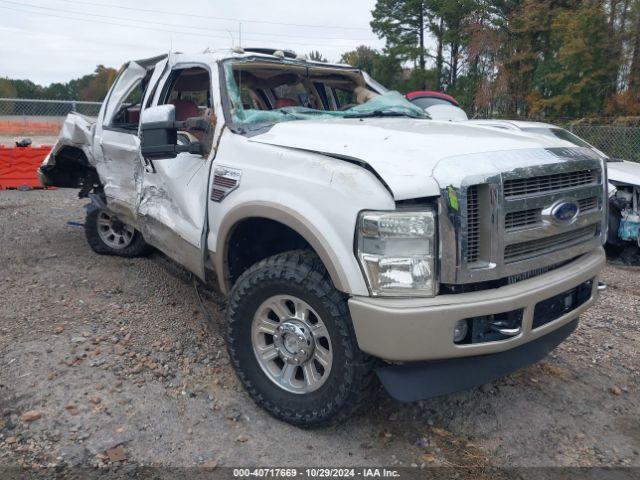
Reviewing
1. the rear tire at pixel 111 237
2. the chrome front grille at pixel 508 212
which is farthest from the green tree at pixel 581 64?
the chrome front grille at pixel 508 212

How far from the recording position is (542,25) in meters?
23.5

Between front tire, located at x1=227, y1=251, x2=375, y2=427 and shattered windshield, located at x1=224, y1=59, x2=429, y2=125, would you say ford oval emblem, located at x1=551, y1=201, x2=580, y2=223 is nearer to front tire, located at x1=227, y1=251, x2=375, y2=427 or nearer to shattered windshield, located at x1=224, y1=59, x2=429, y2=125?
front tire, located at x1=227, y1=251, x2=375, y2=427

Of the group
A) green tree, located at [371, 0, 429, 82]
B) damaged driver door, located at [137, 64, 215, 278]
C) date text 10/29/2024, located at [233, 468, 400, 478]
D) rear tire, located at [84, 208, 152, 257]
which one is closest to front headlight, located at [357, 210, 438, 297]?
date text 10/29/2024, located at [233, 468, 400, 478]

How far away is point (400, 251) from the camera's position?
Answer: 2.59 meters

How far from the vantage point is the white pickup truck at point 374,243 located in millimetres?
2590

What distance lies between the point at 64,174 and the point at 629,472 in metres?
6.37

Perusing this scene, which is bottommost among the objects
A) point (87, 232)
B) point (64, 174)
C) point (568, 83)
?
point (87, 232)

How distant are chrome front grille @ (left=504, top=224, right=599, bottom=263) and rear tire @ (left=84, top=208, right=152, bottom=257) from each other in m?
4.44

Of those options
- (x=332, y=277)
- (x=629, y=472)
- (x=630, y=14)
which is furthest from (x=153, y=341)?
(x=630, y=14)

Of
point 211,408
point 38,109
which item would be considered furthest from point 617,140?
point 38,109

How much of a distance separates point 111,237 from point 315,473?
4419mm

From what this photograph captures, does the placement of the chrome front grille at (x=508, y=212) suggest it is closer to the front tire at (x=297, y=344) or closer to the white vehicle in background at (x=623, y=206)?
the front tire at (x=297, y=344)

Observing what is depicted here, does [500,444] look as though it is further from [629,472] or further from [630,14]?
[630,14]

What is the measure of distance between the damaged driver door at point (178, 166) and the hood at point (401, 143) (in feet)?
1.82
